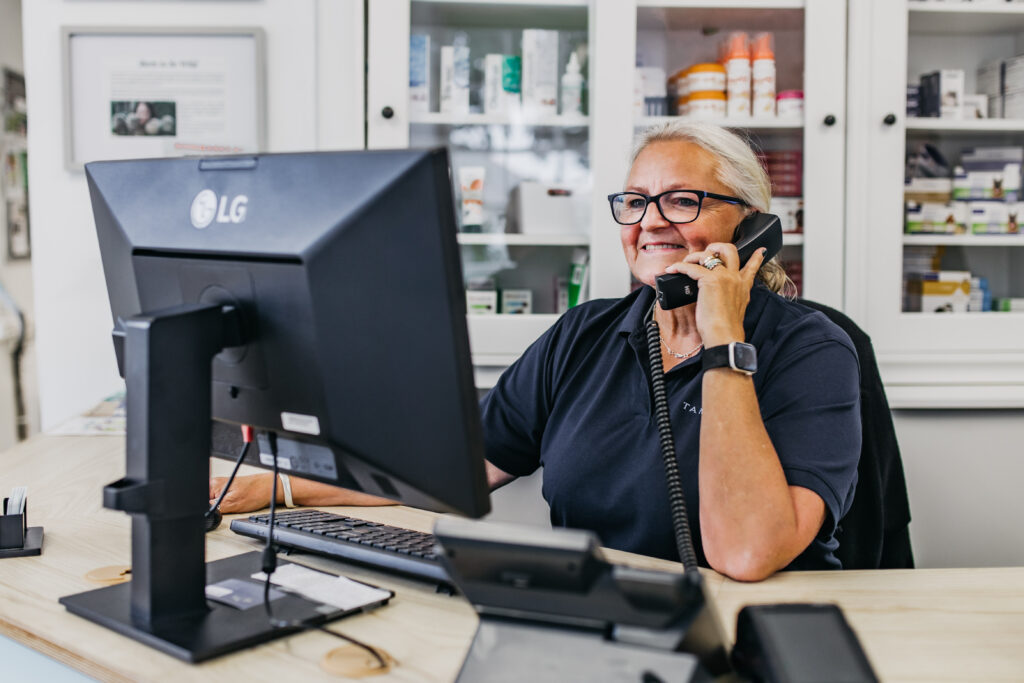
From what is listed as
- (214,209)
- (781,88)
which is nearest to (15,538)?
(214,209)

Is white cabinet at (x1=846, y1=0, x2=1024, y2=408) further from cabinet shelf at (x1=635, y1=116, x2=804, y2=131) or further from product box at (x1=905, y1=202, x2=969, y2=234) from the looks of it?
cabinet shelf at (x1=635, y1=116, x2=804, y2=131)

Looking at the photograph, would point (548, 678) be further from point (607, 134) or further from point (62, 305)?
point (62, 305)

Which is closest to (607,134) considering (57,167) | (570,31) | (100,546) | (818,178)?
(570,31)

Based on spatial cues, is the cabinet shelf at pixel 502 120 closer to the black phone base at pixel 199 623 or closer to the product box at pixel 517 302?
the product box at pixel 517 302

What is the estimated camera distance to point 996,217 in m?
2.45

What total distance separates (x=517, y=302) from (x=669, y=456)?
123 cm

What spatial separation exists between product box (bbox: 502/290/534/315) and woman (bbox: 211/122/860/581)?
30.2 inches

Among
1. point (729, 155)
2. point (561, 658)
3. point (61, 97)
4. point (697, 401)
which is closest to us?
point (561, 658)

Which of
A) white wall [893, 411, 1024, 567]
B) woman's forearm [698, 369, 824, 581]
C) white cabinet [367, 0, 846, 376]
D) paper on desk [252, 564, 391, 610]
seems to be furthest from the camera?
white wall [893, 411, 1024, 567]


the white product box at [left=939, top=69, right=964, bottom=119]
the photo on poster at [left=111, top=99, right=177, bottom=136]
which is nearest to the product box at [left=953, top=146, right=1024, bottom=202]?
the white product box at [left=939, top=69, right=964, bottom=119]

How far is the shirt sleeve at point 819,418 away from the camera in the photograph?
1.22m

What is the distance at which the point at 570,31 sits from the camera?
238cm

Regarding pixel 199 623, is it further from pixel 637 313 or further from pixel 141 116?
pixel 141 116

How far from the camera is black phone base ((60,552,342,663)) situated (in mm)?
854
